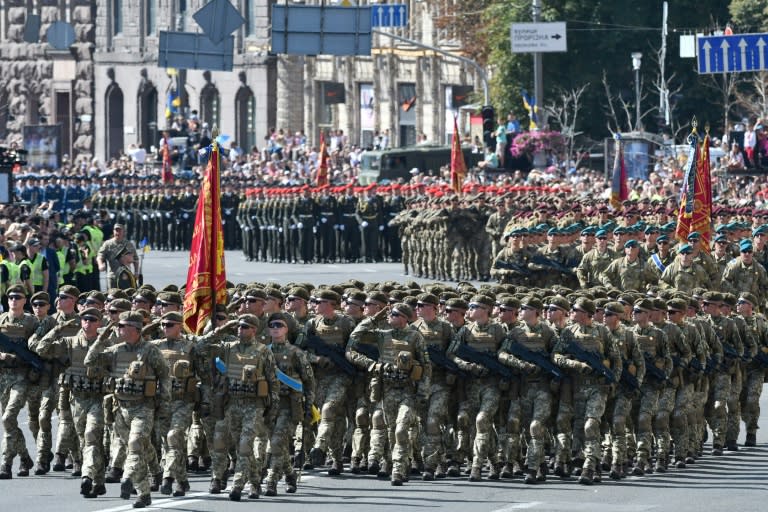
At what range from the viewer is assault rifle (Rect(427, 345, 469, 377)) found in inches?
763

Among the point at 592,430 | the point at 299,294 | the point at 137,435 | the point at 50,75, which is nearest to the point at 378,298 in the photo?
the point at 299,294

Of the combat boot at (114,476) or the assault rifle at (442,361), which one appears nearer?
the combat boot at (114,476)

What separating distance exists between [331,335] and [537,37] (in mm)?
34018

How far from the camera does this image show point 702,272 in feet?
90.8

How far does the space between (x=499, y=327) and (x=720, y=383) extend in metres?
2.83

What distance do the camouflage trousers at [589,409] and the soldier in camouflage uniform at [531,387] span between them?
24 centimetres

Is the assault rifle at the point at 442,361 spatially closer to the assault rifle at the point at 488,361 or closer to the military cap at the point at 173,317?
the assault rifle at the point at 488,361

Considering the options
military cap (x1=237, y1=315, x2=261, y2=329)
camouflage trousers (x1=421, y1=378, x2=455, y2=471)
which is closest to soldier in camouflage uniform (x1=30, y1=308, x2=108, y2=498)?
military cap (x1=237, y1=315, x2=261, y2=329)

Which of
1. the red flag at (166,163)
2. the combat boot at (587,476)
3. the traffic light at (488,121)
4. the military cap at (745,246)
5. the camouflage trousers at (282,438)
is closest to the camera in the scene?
the camouflage trousers at (282,438)

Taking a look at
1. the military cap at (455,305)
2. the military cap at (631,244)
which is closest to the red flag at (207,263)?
the military cap at (455,305)

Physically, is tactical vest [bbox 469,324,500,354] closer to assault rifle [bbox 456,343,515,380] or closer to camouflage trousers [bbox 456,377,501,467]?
assault rifle [bbox 456,343,515,380]

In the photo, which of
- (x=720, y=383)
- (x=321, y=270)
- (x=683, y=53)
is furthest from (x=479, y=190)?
(x=720, y=383)

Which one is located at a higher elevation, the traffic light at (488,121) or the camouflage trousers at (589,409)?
the traffic light at (488,121)

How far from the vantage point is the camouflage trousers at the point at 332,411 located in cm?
1947
